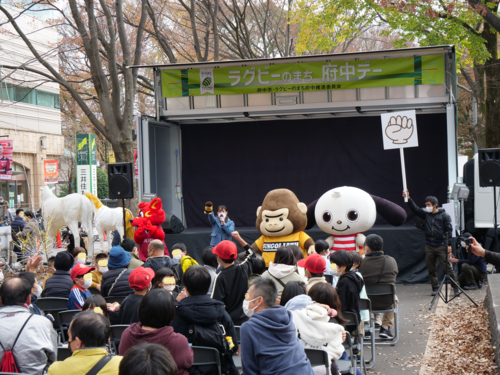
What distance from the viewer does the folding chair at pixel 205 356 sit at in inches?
139

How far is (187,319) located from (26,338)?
104cm

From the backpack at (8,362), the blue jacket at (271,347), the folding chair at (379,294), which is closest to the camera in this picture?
the blue jacket at (271,347)

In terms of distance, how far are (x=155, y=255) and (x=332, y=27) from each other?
11085mm

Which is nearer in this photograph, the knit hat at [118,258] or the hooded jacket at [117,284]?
the hooded jacket at [117,284]

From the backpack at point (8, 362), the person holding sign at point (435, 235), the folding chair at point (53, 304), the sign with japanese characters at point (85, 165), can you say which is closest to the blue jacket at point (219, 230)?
the person holding sign at point (435, 235)

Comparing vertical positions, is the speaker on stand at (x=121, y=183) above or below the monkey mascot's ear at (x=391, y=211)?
above

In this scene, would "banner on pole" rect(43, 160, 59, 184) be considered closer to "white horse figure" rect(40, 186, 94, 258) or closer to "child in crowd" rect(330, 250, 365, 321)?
"white horse figure" rect(40, 186, 94, 258)

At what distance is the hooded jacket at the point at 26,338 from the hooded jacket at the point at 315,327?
1677mm

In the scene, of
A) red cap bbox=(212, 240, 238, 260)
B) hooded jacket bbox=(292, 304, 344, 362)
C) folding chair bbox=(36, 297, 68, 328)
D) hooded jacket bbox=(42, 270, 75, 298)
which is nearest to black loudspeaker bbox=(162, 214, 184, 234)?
hooded jacket bbox=(42, 270, 75, 298)

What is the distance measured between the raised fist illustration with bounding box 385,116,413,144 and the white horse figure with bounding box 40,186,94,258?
6462 mm

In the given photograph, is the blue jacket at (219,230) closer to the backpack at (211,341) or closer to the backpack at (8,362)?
the backpack at (211,341)

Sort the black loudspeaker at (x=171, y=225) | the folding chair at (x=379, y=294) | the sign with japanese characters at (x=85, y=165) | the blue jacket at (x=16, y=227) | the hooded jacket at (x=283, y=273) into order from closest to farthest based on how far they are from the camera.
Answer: the hooded jacket at (x=283, y=273) → the folding chair at (x=379, y=294) → the black loudspeaker at (x=171, y=225) → the blue jacket at (x=16, y=227) → the sign with japanese characters at (x=85, y=165)

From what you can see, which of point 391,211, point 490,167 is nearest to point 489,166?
point 490,167

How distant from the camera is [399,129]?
29.8 feet
